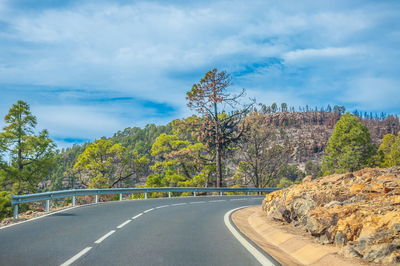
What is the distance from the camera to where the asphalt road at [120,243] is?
653 cm

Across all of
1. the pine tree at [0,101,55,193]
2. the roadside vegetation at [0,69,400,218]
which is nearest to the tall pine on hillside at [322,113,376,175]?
the roadside vegetation at [0,69,400,218]

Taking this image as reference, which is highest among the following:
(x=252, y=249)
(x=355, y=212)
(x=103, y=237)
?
(x=355, y=212)

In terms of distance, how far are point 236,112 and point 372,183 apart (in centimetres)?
2914

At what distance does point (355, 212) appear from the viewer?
6547mm

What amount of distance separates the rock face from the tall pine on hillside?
4306cm

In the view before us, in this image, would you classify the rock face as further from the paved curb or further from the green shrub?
the green shrub

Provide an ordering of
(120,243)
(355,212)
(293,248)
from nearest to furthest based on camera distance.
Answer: (355,212) → (293,248) → (120,243)

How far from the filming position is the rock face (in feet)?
17.5

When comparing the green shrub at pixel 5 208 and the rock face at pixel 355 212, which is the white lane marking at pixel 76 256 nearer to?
the rock face at pixel 355 212

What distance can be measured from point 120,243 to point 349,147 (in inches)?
1888

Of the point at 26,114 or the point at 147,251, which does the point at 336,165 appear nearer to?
the point at 26,114

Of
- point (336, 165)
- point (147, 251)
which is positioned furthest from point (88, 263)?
point (336, 165)

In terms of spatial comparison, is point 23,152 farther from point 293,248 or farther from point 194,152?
point 293,248

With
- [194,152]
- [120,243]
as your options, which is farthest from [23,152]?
[120,243]
